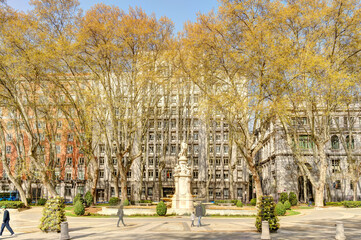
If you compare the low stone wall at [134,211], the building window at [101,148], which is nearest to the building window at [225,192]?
the building window at [101,148]

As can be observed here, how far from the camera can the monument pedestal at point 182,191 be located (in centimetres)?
2802

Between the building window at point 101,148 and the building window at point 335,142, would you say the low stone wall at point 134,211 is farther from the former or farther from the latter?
the building window at point 101,148

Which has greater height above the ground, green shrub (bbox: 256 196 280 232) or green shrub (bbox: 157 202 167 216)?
green shrub (bbox: 256 196 280 232)

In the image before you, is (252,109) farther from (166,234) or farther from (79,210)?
(79,210)

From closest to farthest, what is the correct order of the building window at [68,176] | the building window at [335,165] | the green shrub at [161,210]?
the green shrub at [161,210], the building window at [335,165], the building window at [68,176]

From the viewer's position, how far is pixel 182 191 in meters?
28.4

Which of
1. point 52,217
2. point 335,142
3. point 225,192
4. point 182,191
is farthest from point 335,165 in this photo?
point 52,217

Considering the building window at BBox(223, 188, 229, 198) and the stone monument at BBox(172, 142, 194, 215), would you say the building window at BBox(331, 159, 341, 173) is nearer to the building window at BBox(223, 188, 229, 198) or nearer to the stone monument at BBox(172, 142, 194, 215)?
the building window at BBox(223, 188, 229, 198)

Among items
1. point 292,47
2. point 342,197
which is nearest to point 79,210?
point 292,47

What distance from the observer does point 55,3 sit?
31.3 metres

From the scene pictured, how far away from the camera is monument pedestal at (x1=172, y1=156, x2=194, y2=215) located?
2802 centimetres

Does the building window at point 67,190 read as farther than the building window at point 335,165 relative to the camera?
Yes

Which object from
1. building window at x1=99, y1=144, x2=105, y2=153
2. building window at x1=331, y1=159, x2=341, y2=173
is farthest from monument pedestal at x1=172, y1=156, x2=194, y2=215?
building window at x1=99, y1=144, x2=105, y2=153

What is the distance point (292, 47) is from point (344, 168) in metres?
31.0
